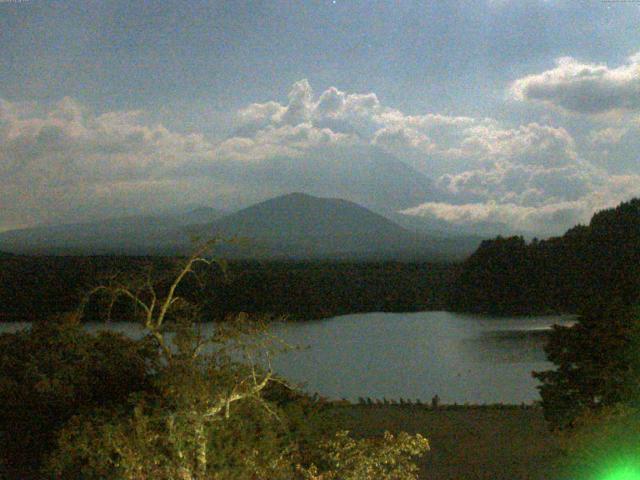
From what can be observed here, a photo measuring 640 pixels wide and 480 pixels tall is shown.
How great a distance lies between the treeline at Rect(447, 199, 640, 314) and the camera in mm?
29234

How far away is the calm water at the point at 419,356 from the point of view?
1845cm

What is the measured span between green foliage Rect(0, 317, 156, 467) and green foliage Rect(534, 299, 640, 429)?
5036 millimetres

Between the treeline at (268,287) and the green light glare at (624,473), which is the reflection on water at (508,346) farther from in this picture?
the green light glare at (624,473)

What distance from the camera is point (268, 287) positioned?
2716cm

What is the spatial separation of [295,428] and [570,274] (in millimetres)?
24831

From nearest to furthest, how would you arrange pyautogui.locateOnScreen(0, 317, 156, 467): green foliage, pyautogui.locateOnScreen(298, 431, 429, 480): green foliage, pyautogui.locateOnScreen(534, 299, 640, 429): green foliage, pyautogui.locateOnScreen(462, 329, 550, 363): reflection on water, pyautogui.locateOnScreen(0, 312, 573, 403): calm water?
1. pyautogui.locateOnScreen(298, 431, 429, 480): green foliage
2. pyautogui.locateOnScreen(0, 317, 156, 467): green foliage
3. pyautogui.locateOnScreen(534, 299, 640, 429): green foliage
4. pyautogui.locateOnScreen(0, 312, 573, 403): calm water
5. pyautogui.locateOnScreen(462, 329, 550, 363): reflection on water

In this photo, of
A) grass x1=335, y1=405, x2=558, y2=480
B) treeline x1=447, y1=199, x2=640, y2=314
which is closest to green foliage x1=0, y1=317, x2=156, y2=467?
grass x1=335, y1=405, x2=558, y2=480

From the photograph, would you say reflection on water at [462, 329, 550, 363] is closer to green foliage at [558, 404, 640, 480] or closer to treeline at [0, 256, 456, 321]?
treeline at [0, 256, 456, 321]

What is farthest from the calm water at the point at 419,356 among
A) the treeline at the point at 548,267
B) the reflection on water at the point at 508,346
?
the treeline at the point at 548,267

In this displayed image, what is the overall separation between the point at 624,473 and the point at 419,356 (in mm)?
17145

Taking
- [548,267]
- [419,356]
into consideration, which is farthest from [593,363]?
[548,267]

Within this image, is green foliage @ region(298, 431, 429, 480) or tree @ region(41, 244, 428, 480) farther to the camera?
green foliage @ region(298, 431, 429, 480)

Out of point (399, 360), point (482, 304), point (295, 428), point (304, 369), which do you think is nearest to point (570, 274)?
point (482, 304)

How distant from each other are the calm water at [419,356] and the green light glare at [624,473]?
303 inches
